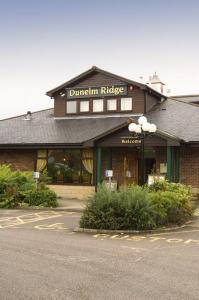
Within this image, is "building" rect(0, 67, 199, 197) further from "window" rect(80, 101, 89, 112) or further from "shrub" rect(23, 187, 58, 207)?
"shrub" rect(23, 187, 58, 207)

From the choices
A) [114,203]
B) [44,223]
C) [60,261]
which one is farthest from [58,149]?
[60,261]

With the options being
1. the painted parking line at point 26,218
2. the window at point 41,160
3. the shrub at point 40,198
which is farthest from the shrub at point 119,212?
the window at point 41,160

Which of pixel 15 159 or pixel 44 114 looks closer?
pixel 15 159

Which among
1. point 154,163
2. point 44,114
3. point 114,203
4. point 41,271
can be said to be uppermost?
point 44,114

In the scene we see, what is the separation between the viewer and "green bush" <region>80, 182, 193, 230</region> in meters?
13.0

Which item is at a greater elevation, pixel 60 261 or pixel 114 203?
pixel 114 203

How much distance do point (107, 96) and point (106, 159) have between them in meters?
4.23

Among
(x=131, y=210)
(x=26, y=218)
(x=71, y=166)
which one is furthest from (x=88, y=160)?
(x=131, y=210)

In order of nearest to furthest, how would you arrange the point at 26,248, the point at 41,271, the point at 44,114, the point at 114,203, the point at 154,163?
the point at 41,271
the point at 26,248
the point at 114,203
the point at 154,163
the point at 44,114

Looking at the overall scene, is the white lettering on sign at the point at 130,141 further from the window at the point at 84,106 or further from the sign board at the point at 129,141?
the window at the point at 84,106

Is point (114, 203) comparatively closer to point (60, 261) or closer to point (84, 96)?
point (60, 261)

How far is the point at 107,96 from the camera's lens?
2683 cm

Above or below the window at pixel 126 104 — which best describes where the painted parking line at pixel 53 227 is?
below

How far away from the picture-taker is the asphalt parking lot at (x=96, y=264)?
6.84 meters
